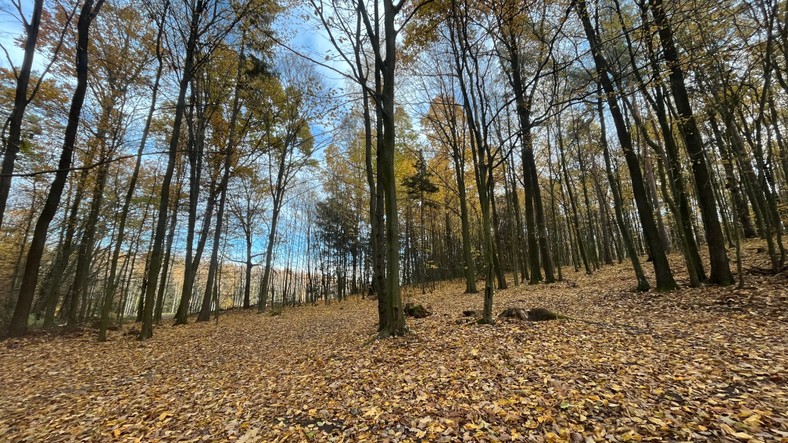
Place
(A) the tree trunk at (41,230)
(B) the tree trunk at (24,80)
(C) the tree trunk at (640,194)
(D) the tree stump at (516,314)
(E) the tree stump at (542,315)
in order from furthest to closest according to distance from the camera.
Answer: (A) the tree trunk at (41,230)
(C) the tree trunk at (640,194)
(B) the tree trunk at (24,80)
(D) the tree stump at (516,314)
(E) the tree stump at (542,315)

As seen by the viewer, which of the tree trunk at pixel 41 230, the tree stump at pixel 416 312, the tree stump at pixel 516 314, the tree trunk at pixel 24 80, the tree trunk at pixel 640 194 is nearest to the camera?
the tree stump at pixel 516 314

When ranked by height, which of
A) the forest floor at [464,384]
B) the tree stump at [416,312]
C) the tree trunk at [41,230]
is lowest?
the forest floor at [464,384]

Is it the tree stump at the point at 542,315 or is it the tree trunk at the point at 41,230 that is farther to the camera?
→ the tree trunk at the point at 41,230

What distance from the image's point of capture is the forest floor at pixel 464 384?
9.32ft

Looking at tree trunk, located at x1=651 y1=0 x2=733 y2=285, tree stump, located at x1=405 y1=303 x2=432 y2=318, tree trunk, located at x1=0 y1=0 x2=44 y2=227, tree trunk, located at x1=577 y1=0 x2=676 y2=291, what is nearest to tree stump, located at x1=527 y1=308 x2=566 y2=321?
tree stump, located at x1=405 y1=303 x2=432 y2=318

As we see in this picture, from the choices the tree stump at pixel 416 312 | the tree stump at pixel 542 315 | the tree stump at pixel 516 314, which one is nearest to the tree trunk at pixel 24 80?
the tree stump at pixel 416 312

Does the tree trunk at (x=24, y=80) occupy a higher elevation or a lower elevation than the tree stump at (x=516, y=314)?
higher

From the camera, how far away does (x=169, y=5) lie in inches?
353

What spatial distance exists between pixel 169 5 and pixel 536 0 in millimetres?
10132

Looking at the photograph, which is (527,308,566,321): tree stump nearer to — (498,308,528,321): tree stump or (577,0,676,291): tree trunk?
(498,308,528,321): tree stump

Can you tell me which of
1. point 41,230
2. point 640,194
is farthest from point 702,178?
point 41,230

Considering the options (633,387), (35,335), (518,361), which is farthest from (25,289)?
(633,387)

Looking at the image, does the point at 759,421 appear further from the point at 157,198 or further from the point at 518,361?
the point at 157,198

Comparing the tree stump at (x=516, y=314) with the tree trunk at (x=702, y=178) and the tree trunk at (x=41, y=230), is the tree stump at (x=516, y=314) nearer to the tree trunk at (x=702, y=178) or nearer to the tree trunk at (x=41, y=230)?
the tree trunk at (x=702, y=178)
